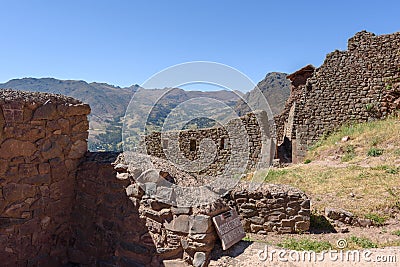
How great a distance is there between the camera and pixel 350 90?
14.9m

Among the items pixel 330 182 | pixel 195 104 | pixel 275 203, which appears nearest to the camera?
pixel 275 203

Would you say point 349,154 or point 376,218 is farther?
point 349,154

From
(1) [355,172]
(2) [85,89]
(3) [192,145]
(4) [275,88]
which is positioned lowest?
(1) [355,172]

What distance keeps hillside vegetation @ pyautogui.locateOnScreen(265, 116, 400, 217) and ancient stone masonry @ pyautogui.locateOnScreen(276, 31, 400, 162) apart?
2.03ft

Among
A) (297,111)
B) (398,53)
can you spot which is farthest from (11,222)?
(398,53)

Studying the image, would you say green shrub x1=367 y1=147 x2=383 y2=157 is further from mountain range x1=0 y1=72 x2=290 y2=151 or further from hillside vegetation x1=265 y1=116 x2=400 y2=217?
mountain range x1=0 y1=72 x2=290 y2=151

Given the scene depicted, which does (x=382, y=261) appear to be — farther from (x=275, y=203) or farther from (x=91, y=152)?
(x=91, y=152)

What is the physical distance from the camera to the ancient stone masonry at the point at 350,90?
46.5 ft

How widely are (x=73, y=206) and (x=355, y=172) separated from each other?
26.5ft

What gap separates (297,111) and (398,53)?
16.8 feet

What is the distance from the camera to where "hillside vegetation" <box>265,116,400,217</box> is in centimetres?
721

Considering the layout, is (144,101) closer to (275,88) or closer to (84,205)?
(84,205)

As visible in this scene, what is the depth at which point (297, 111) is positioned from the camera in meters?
16.0

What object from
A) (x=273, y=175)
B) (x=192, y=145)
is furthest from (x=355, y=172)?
(x=192, y=145)
